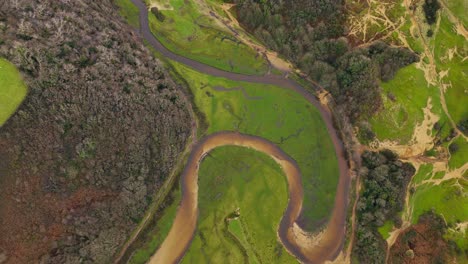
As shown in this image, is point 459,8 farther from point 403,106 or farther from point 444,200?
point 444,200

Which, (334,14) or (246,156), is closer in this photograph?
(246,156)

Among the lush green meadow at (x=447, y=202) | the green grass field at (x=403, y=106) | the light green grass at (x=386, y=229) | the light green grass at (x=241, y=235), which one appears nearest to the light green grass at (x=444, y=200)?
the lush green meadow at (x=447, y=202)

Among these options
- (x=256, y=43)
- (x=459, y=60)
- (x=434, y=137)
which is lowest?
(x=434, y=137)

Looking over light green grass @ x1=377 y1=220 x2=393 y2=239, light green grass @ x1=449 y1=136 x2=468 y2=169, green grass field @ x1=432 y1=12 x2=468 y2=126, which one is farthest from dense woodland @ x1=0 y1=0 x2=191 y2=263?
green grass field @ x1=432 y1=12 x2=468 y2=126

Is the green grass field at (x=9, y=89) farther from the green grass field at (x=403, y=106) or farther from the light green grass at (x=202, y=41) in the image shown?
the green grass field at (x=403, y=106)

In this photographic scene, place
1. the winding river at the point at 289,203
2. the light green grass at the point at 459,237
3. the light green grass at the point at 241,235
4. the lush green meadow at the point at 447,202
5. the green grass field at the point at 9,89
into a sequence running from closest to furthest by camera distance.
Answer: the green grass field at the point at 9,89
the light green grass at the point at 459,237
the light green grass at the point at 241,235
the winding river at the point at 289,203
the lush green meadow at the point at 447,202

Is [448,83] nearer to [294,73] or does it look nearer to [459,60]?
[459,60]

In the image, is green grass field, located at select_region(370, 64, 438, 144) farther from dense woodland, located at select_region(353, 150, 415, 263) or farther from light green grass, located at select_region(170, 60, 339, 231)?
light green grass, located at select_region(170, 60, 339, 231)

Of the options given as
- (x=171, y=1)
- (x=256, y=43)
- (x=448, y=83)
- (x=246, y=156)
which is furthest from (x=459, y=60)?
(x=171, y=1)
